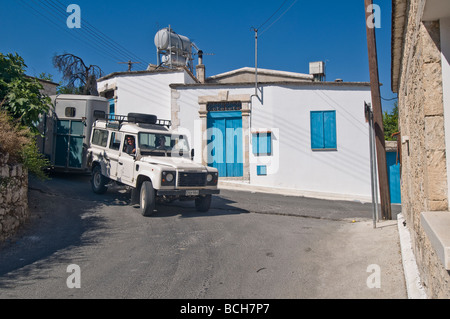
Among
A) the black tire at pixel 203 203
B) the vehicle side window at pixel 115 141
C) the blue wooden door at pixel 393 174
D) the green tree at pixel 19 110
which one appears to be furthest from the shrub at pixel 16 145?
the blue wooden door at pixel 393 174

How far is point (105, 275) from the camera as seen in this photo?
4.55 m

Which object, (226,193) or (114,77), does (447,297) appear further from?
(114,77)

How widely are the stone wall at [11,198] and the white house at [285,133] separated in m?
8.99

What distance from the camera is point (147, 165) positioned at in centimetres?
813

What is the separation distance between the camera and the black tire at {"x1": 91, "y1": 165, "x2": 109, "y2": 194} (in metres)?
10.2

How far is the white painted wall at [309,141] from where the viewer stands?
14352 millimetres

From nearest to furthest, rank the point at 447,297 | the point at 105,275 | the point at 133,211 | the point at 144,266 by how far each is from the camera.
→ 1. the point at 447,297
2. the point at 105,275
3. the point at 144,266
4. the point at 133,211

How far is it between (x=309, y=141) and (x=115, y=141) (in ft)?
27.4

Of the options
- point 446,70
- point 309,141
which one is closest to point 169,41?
point 309,141

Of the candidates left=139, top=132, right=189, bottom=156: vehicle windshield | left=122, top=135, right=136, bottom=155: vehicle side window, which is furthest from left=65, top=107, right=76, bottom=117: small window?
left=139, top=132, right=189, bottom=156: vehicle windshield
